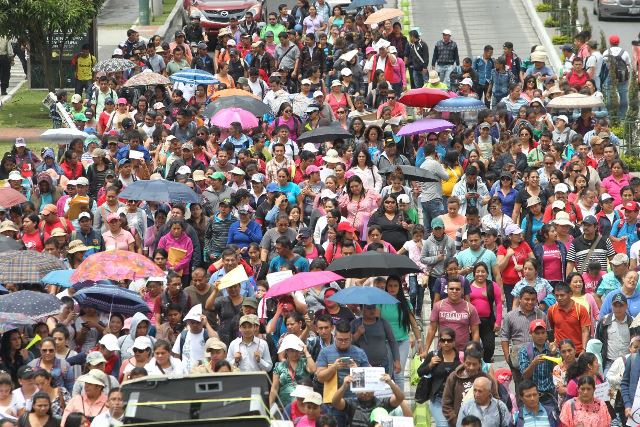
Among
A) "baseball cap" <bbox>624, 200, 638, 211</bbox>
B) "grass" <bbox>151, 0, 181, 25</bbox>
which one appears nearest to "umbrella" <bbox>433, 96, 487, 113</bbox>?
"baseball cap" <bbox>624, 200, 638, 211</bbox>

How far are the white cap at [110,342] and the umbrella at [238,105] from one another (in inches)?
410

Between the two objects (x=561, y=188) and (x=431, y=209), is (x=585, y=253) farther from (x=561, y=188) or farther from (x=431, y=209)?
(x=431, y=209)

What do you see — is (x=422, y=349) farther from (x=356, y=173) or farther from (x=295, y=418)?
(x=356, y=173)

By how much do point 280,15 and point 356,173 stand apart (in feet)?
45.0

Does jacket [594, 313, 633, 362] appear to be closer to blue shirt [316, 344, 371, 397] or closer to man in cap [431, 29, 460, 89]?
blue shirt [316, 344, 371, 397]

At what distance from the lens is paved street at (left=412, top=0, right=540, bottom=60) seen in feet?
129

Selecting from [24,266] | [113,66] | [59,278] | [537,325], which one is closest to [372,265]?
[537,325]

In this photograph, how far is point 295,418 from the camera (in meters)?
16.1

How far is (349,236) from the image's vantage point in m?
21.2

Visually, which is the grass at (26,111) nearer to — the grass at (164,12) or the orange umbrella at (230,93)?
the grass at (164,12)

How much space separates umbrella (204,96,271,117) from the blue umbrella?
34.0ft

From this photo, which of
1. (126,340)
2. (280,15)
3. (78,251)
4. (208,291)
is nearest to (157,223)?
(78,251)

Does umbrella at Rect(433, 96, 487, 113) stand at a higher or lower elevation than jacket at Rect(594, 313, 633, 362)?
higher

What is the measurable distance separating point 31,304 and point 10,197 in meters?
5.38
